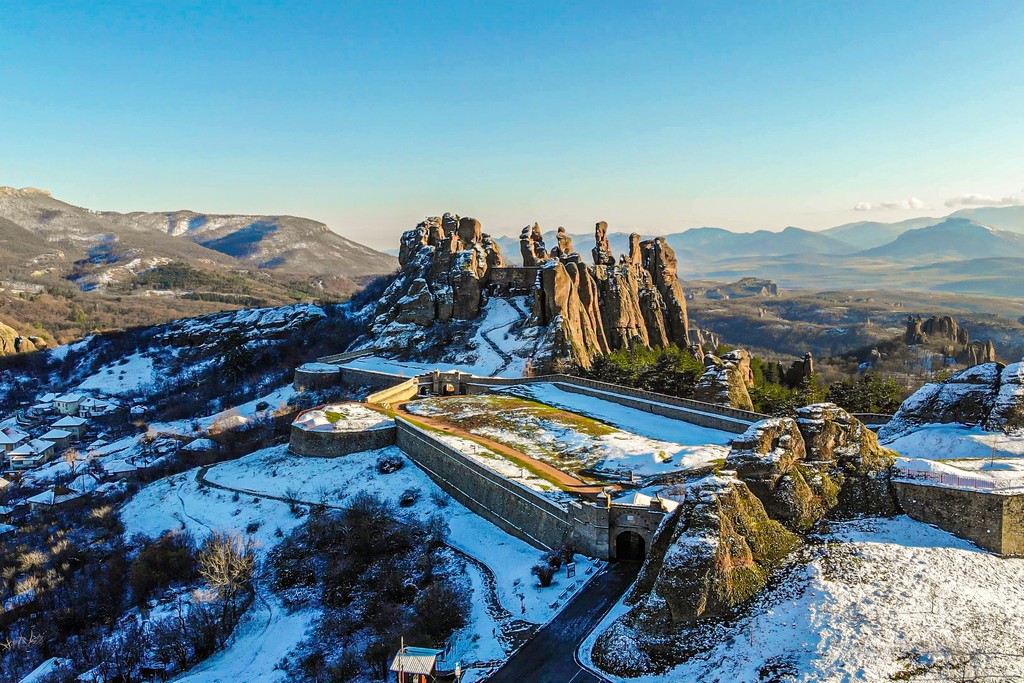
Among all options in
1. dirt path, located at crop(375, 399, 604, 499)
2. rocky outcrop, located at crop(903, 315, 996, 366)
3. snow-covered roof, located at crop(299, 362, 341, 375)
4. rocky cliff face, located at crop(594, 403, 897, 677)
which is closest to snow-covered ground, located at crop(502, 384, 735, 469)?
dirt path, located at crop(375, 399, 604, 499)

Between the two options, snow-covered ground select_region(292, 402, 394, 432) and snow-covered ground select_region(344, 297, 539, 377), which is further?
snow-covered ground select_region(344, 297, 539, 377)

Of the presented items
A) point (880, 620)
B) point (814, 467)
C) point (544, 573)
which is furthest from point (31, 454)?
point (880, 620)

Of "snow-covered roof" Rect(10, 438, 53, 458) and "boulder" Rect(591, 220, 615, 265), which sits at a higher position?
"boulder" Rect(591, 220, 615, 265)

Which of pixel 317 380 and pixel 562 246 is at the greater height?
pixel 562 246

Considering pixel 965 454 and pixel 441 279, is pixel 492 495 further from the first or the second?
pixel 441 279

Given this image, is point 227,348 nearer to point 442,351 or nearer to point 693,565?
point 442,351

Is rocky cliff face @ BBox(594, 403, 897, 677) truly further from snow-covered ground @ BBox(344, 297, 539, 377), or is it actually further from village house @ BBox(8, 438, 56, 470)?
village house @ BBox(8, 438, 56, 470)

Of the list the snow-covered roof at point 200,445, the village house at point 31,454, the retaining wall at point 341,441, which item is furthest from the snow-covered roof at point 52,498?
the retaining wall at point 341,441
